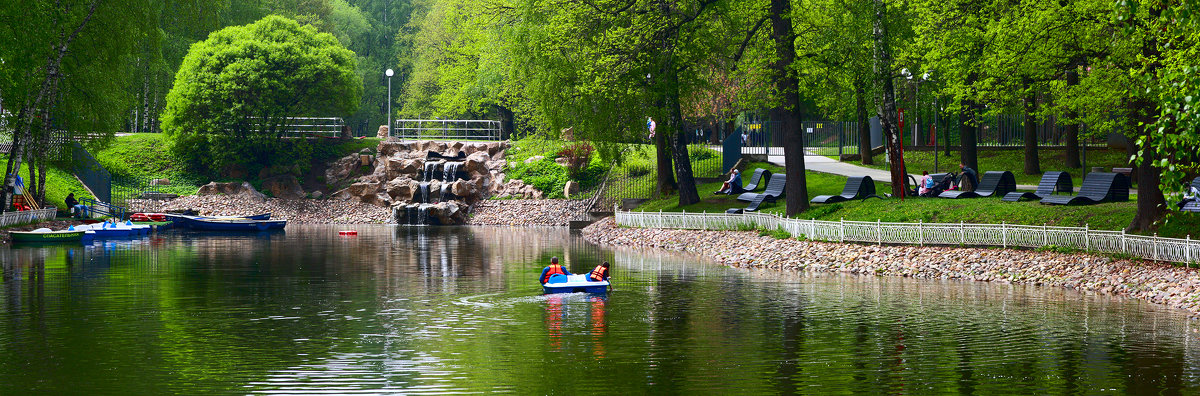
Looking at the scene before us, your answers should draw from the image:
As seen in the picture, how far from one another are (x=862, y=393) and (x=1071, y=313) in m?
8.88

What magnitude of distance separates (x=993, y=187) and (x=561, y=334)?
19277 mm

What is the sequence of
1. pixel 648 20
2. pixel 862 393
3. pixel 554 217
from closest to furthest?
pixel 862 393 → pixel 648 20 → pixel 554 217

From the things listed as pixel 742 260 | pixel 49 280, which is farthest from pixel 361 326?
pixel 742 260

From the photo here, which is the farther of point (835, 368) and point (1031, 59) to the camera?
point (1031, 59)

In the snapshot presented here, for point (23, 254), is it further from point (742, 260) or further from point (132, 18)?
point (742, 260)

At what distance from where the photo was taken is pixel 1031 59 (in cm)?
2725

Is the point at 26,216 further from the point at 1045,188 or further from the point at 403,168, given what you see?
the point at 1045,188

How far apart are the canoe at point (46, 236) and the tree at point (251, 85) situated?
2411cm

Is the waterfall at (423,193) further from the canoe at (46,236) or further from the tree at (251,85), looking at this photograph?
the canoe at (46,236)

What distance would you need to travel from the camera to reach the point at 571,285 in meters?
23.9

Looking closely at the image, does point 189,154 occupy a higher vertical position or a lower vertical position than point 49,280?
higher

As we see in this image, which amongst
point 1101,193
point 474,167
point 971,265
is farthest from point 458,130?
point 971,265

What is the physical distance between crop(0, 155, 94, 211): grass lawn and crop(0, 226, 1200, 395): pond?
78.4 ft

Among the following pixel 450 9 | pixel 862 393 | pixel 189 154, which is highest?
pixel 450 9
